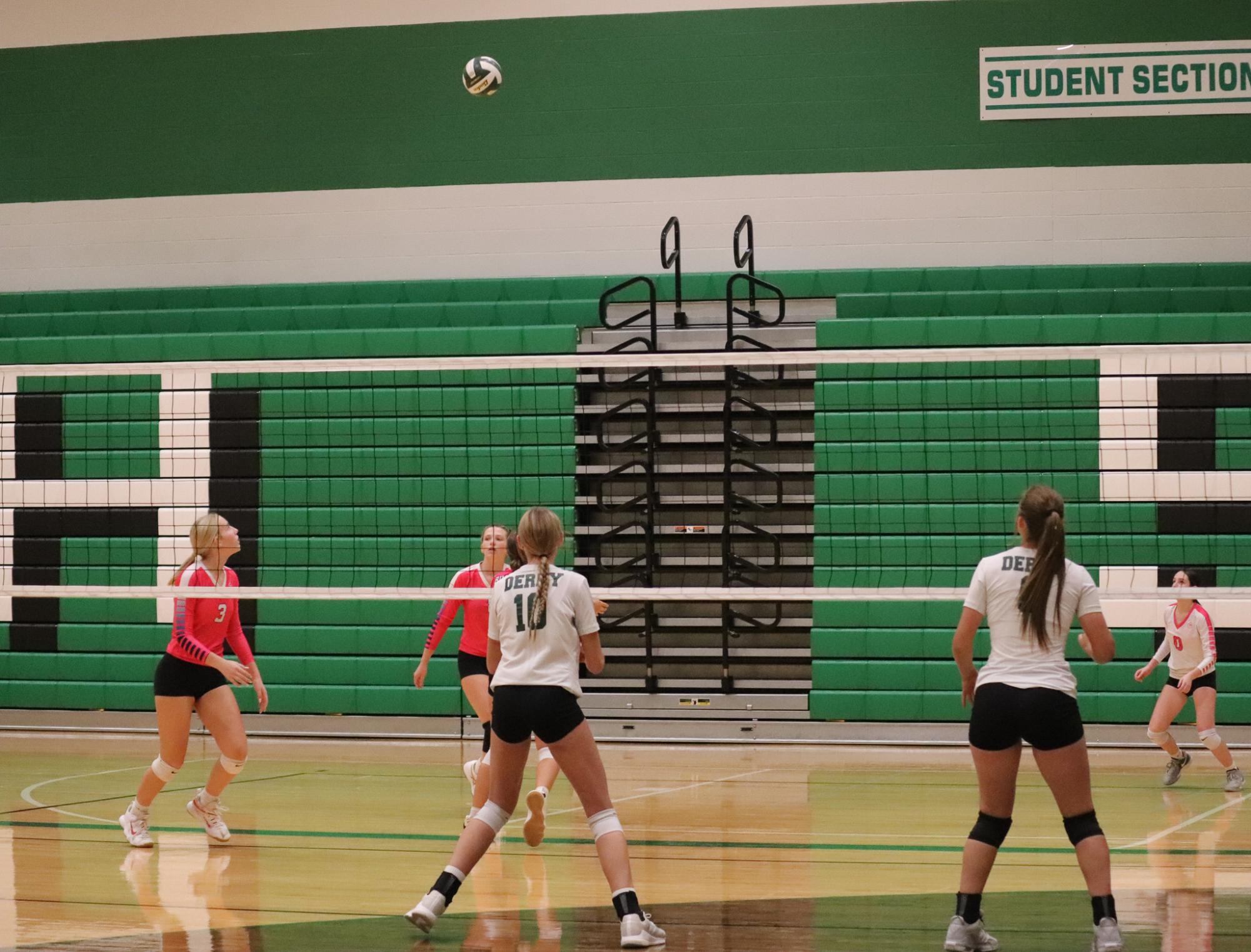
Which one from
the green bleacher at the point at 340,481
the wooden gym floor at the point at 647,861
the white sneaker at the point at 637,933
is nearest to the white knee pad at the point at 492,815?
the wooden gym floor at the point at 647,861

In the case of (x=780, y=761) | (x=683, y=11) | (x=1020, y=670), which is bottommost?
(x=780, y=761)

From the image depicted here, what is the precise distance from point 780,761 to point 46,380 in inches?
287

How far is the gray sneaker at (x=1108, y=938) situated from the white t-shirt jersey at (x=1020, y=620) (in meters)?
0.75

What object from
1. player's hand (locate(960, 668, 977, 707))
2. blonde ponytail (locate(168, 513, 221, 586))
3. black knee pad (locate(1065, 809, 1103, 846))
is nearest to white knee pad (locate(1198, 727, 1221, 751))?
black knee pad (locate(1065, 809, 1103, 846))

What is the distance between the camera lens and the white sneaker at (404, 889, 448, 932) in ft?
16.9

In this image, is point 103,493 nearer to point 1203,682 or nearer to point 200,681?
point 200,681

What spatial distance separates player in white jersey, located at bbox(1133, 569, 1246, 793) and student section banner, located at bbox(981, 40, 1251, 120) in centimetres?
542

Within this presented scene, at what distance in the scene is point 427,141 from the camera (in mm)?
14078

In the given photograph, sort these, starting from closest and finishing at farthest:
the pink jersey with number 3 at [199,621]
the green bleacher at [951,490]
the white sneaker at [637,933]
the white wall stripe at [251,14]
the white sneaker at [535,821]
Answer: the white sneaker at [637,933]
the white sneaker at [535,821]
the pink jersey with number 3 at [199,621]
the green bleacher at [951,490]
the white wall stripe at [251,14]

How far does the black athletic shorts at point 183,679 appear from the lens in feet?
23.8

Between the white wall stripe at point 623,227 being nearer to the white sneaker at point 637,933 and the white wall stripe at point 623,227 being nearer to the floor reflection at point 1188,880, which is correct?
the floor reflection at point 1188,880

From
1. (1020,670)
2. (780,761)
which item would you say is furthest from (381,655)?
(1020,670)

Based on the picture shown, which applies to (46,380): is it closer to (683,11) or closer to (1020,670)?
(683,11)

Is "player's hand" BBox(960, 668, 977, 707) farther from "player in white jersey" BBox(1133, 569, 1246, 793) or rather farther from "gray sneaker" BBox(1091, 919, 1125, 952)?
"player in white jersey" BBox(1133, 569, 1246, 793)
